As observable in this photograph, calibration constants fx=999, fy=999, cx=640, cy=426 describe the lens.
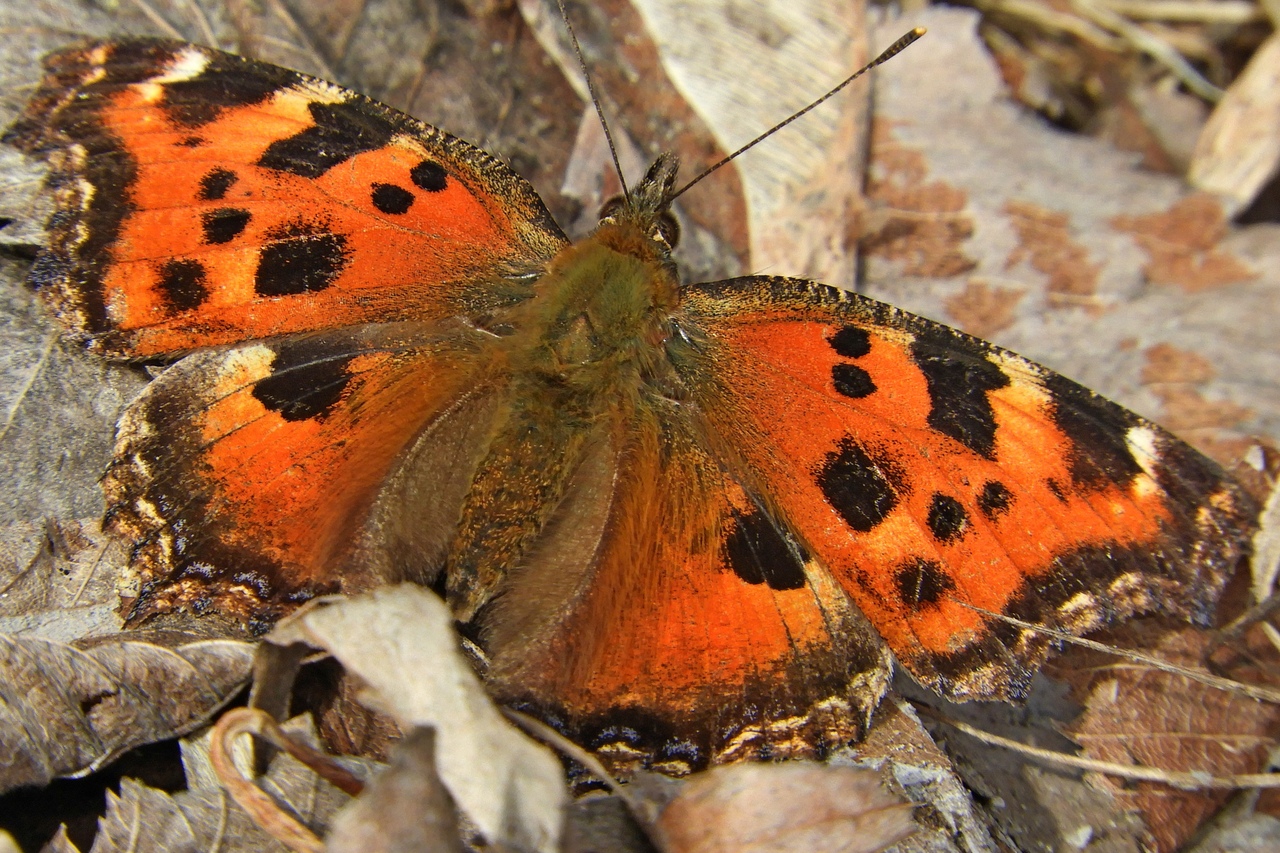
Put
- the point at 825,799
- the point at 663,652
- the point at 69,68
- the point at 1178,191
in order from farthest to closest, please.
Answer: the point at 1178,191
the point at 69,68
the point at 663,652
the point at 825,799

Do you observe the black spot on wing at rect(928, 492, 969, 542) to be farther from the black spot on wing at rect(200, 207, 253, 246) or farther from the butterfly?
the black spot on wing at rect(200, 207, 253, 246)

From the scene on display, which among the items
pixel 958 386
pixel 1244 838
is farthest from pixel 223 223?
pixel 1244 838

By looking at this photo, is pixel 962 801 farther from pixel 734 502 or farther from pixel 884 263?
pixel 884 263

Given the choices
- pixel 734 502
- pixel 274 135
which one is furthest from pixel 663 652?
pixel 274 135

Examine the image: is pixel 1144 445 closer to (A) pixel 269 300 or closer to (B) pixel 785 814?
(B) pixel 785 814

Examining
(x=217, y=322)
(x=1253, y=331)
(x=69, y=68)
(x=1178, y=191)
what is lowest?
(x=217, y=322)

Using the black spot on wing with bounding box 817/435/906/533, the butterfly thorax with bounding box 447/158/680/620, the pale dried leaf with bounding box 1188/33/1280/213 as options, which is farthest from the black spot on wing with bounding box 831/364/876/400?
the pale dried leaf with bounding box 1188/33/1280/213

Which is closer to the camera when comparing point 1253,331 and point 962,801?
point 962,801
